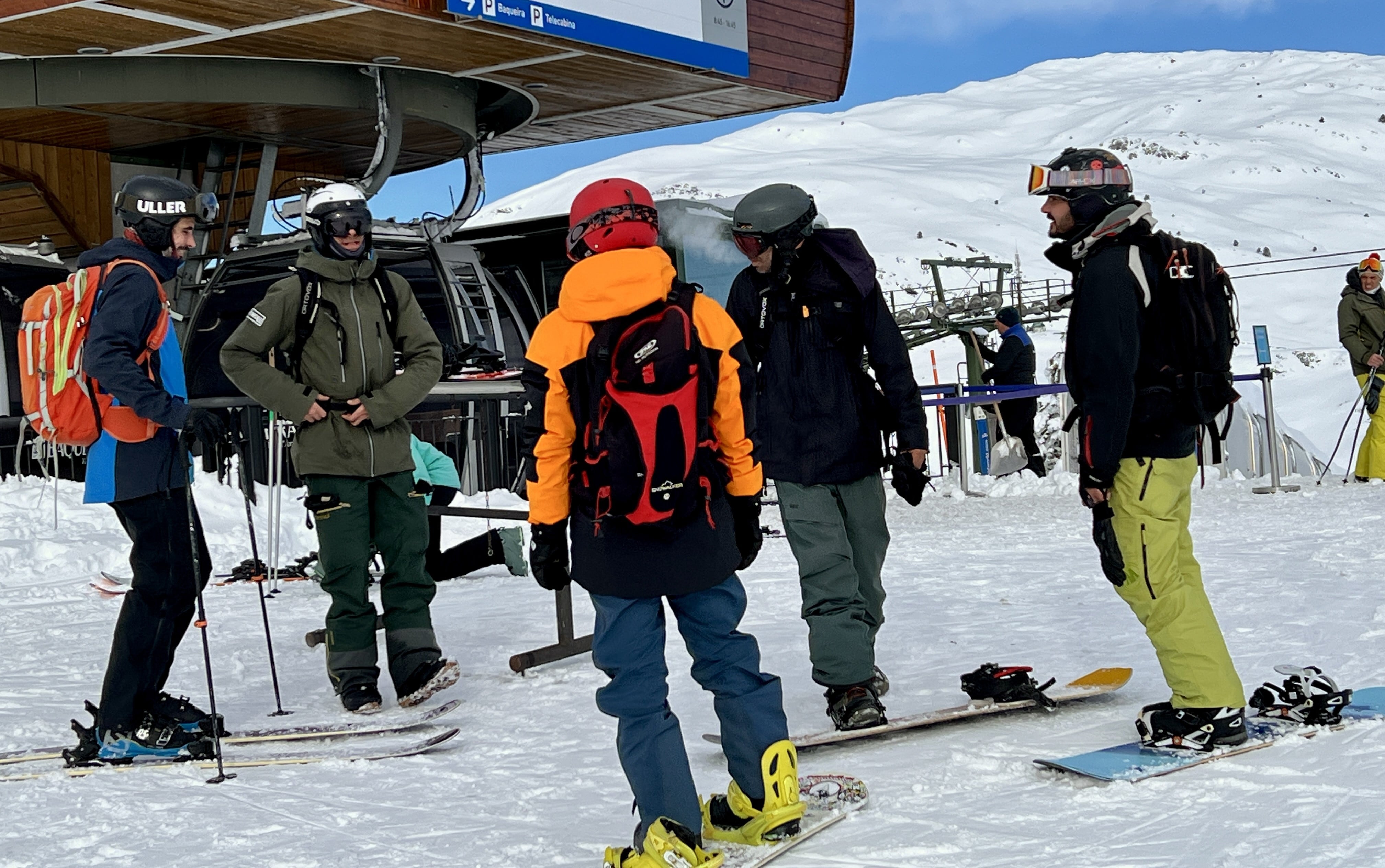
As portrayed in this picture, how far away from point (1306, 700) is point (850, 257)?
6.44 feet

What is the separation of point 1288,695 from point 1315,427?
78.5 feet

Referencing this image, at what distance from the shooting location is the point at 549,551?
3557 millimetres

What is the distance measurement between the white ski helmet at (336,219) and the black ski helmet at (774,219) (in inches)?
65.8

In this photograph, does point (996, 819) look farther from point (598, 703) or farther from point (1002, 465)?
point (1002, 465)

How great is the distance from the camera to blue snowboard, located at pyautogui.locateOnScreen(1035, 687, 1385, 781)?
13.3 ft

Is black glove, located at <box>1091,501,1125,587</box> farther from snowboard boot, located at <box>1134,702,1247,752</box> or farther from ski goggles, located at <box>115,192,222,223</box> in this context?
ski goggles, located at <box>115,192,222,223</box>

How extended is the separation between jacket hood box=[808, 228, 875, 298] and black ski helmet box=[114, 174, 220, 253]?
2.13 meters

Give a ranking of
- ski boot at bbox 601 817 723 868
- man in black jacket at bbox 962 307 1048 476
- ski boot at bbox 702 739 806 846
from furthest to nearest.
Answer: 1. man in black jacket at bbox 962 307 1048 476
2. ski boot at bbox 702 739 806 846
3. ski boot at bbox 601 817 723 868

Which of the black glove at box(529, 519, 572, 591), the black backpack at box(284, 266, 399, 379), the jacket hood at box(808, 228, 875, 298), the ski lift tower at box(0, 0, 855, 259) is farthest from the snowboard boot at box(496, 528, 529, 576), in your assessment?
the ski lift tower at box(0, 0, 855, 259)

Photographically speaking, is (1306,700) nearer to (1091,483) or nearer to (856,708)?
(1091,483)

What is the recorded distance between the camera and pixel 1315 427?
26578 mm

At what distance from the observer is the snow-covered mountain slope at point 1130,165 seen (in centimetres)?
6041

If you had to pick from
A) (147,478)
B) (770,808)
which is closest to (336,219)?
(147,478)

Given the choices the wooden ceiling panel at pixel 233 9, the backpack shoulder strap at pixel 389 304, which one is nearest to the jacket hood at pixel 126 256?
the backpack shoulder strap at pixel 389 304
